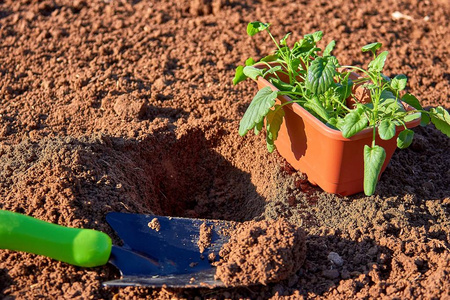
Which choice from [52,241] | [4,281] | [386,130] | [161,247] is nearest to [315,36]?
[386,130]

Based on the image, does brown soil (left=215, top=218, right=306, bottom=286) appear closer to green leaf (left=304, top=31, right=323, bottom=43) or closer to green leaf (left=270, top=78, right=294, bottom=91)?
green leaf (left=270, top=78, right=294, bottom=91)

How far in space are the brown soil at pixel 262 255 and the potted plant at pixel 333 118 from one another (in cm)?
43

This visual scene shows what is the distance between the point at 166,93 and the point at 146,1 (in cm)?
144

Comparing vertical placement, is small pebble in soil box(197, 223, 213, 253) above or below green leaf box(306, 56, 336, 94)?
below

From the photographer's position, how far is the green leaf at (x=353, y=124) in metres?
2.51

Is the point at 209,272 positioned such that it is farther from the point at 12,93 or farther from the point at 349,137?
the point at 12,93

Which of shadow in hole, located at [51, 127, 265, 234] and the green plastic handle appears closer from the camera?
the green plastic handle

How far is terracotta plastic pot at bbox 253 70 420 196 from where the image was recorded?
266cm

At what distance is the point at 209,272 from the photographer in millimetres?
2518

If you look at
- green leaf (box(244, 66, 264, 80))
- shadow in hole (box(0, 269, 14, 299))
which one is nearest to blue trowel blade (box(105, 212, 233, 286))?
shadow in hole (box(0, 269, 14, 299))

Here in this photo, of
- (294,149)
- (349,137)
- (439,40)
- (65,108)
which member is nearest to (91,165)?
(65,108)

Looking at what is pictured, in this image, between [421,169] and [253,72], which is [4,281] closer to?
[253,72]

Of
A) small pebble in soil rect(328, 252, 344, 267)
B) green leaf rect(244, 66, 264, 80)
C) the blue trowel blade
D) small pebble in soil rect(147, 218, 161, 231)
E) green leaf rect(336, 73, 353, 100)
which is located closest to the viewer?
the blue trowel blade

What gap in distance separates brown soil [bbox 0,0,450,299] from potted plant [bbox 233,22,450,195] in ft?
0.60
